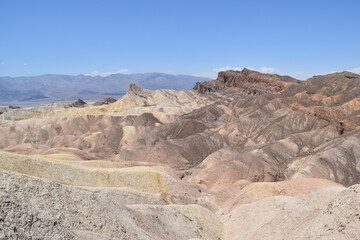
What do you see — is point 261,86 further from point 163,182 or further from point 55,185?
point 55,185

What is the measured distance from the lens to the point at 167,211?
27438 millimetres

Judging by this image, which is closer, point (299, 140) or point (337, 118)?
point (299, 140)

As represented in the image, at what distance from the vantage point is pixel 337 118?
259 feet

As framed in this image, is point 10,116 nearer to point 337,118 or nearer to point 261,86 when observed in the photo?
point 261,86

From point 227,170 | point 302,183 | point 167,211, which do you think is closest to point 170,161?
point 227,170

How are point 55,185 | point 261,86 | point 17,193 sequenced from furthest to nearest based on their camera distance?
point 261,86 < point 55,185 < point 17,193

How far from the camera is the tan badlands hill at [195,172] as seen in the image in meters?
19.7

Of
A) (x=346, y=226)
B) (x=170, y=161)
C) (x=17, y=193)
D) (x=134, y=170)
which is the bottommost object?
(x=170, y=161)

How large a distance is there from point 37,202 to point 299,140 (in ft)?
186

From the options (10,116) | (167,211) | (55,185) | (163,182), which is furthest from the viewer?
(10,116)

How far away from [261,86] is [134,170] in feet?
352

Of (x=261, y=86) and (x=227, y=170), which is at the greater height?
(x=261, y=86)

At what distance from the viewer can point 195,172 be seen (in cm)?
5662

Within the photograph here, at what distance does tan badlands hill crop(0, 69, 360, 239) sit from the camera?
1972 centimetres
